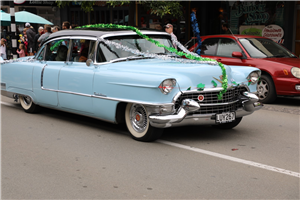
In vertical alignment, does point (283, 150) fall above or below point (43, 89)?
below

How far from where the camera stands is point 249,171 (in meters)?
4.97

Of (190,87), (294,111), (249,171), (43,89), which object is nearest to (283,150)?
(249,171)

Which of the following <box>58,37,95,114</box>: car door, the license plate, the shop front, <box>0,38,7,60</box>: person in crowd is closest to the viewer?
the license plate

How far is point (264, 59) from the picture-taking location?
10.4 m

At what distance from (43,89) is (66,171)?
11.1 feet

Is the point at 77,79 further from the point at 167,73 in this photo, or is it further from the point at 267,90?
the point at 267,90

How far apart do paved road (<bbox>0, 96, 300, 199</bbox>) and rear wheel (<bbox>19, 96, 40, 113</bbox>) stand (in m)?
0.83

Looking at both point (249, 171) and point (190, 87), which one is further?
point (190, 87)

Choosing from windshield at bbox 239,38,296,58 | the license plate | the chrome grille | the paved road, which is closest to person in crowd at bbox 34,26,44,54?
windshield at bbox 239,38,296,58

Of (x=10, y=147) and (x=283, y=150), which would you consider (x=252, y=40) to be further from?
(x=10, y=147)

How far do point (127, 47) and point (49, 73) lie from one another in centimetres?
174

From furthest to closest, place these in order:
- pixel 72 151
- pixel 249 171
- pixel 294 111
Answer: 1. pixel 294 111
2. pixel 72 151
3. pixel 249 171

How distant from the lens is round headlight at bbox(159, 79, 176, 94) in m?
5.82

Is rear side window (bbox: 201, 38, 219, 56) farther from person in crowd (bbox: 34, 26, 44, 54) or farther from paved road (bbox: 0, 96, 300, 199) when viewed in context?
person in crowd (bbox: 34, 26, 44, 54)
